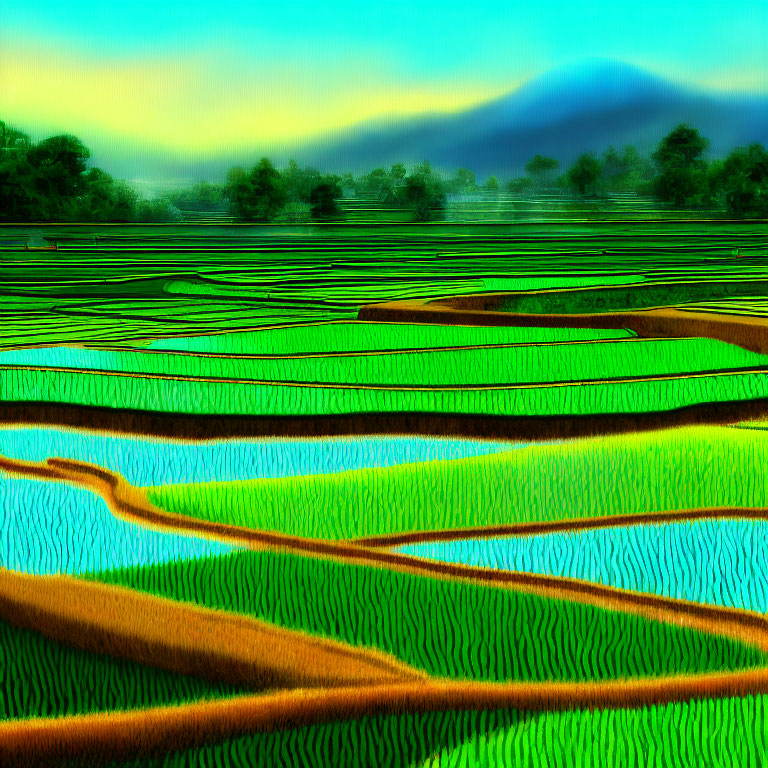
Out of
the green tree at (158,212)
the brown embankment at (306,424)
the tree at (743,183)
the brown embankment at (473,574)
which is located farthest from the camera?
the green tree at (158,212)

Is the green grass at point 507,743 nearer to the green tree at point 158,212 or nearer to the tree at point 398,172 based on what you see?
the green tree at point 158,212

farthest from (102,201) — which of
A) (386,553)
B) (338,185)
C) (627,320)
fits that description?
(386,553)

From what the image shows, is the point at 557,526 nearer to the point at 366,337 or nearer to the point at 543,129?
the point at 366,337

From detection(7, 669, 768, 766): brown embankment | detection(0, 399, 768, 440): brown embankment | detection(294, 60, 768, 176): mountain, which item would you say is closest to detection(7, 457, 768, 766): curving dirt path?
detection(7, 669, 768, 766): brown embankment

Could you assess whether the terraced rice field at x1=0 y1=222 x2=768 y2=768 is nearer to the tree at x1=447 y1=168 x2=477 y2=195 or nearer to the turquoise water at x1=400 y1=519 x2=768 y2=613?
the turquoise water at x1=400 y1=519 x2=768 y2=613

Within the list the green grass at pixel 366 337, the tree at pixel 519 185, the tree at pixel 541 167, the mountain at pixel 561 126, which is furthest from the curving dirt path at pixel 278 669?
the tree at pixel 541 167
